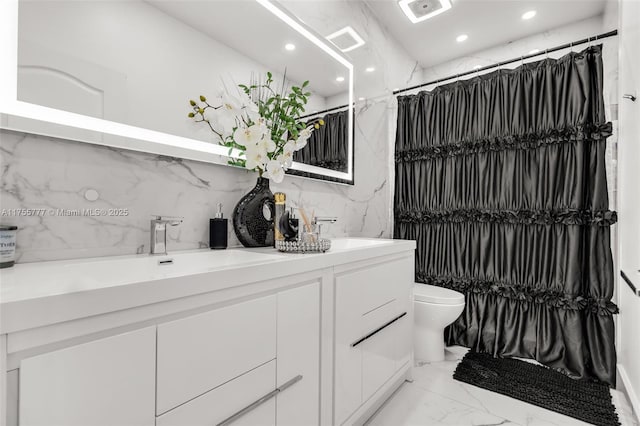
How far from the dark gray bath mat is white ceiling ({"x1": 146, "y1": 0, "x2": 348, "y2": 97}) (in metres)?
1.99

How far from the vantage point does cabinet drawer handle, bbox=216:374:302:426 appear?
2.66ft

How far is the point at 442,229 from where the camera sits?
2.51m

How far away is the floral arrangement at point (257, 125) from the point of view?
1.27 meters

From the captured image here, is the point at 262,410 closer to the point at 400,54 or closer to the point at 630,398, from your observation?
the point at 630,398

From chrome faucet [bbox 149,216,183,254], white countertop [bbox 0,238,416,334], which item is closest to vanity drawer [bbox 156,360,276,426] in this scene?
white countertop [bbox 0,238,416,334]

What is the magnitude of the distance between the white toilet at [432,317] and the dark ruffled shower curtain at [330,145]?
3.36 ft

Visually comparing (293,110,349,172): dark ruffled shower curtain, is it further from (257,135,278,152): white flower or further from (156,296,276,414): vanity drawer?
(156,296,276,414): vanity drawer

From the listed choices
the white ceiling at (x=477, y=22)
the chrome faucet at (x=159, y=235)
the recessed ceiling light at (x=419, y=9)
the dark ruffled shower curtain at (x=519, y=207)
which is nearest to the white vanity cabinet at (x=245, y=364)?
the chrome faucet at (x=159, y=235)

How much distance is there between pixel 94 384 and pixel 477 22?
3.10 meters

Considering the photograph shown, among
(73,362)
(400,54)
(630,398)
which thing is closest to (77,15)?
(73,362)

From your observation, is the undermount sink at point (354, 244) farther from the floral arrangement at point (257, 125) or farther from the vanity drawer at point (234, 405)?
the vanity drawer at point (234, 405)

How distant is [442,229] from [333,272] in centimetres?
160

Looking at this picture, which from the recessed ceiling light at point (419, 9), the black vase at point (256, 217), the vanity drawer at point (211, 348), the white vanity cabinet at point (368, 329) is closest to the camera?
the vanity drawer at point (211, 348)

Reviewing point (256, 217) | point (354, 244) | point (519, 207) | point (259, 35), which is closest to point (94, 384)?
point (256, 217)
